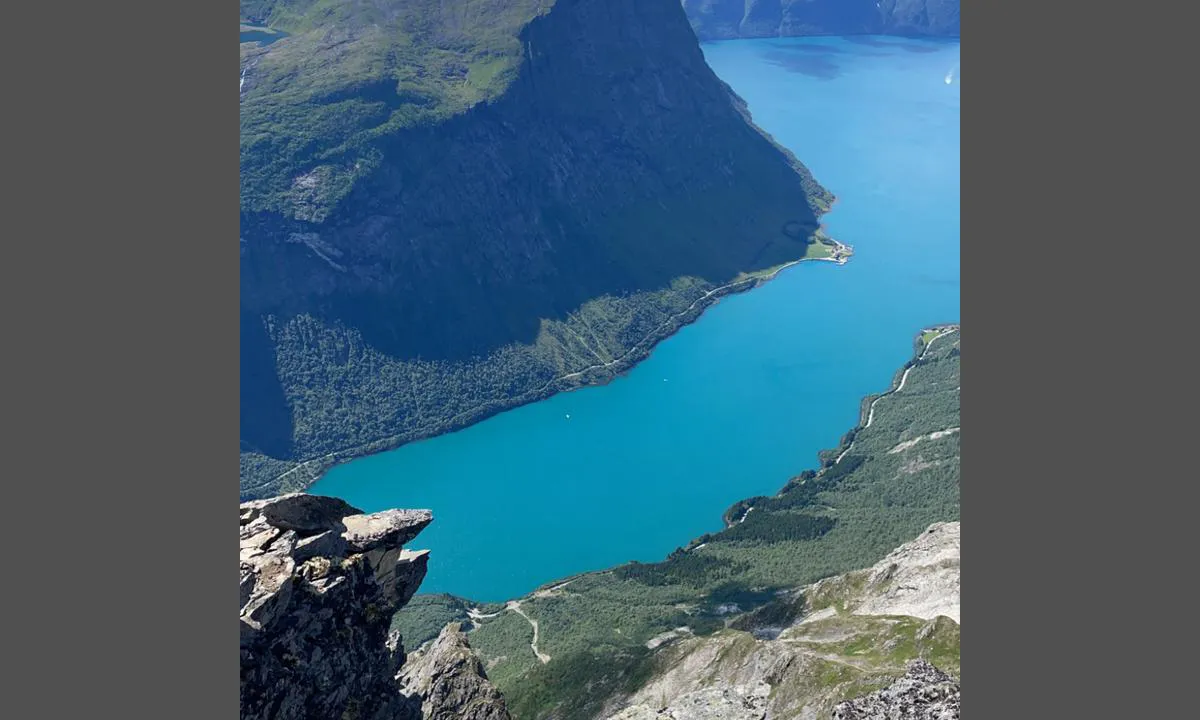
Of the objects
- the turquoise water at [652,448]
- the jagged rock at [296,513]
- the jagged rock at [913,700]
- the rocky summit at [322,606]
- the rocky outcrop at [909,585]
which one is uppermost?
the jagged rock at [296,513]

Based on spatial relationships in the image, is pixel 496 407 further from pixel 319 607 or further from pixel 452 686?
pixel 319 607

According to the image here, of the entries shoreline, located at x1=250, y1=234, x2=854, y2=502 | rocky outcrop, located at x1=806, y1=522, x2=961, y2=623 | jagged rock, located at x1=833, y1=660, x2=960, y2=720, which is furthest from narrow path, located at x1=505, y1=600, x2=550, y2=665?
jagged rock, located at x1=833, y1=660, x2=960, y2=720

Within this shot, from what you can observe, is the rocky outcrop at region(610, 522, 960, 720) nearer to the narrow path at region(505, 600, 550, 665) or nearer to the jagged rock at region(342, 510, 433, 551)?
the jagged rock at region(342, 510, 433, 551)

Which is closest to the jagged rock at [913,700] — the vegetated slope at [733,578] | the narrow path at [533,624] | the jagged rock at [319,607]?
the vegetated slope at [733,578]

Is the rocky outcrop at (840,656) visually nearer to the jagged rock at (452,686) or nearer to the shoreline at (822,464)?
the jagged rock at (452,686)

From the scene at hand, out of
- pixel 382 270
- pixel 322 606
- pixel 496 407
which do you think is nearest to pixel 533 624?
pixel 322 606

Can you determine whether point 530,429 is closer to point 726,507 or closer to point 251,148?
point 726,507
